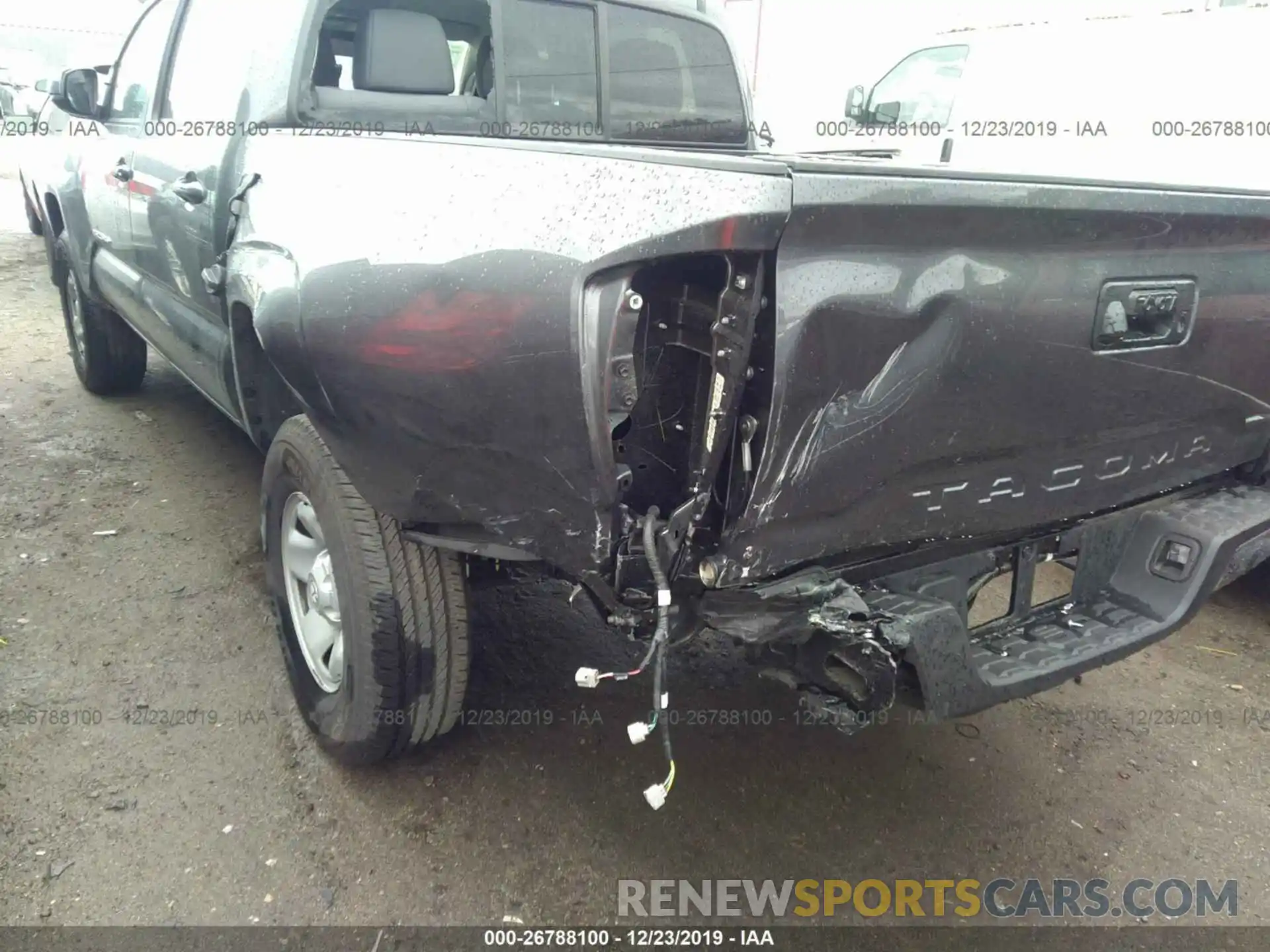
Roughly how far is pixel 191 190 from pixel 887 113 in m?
4.84

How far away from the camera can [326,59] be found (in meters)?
2.77

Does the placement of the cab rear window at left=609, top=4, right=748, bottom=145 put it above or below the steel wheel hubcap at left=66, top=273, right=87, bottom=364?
above

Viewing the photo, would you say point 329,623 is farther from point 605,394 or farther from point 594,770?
point 605,394

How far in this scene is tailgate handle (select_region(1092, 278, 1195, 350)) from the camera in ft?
5.86

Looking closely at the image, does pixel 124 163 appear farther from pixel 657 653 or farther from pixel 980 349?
pixel 980 349

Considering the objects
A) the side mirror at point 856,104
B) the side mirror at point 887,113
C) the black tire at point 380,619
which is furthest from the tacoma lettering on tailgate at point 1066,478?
the side mirror at point 856,104

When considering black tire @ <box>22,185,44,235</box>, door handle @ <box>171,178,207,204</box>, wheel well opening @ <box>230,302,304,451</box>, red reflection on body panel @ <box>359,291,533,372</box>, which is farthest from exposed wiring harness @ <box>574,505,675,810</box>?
black tire @ <box>22,185,44,235</box>

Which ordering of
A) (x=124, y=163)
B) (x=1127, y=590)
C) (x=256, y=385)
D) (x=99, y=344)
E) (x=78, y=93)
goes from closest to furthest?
1. (x=1127, y=590)
2. (x=256, y=385)
3. (x=124, y=163)
4. (x=78, y=93)
5. (x=99, y=344)

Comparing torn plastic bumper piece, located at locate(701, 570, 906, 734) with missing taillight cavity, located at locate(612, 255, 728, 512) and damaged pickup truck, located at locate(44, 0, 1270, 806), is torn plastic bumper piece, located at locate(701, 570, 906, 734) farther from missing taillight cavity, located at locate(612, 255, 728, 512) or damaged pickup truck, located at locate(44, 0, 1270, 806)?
missing taillight cavity, located at locate(612, 255, 728, 512)

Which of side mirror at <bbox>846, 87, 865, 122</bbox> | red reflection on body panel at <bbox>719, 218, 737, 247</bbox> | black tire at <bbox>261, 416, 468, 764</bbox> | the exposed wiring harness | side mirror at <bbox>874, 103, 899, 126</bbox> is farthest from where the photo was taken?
side mirror at <bbox>846, 87, 865, 122</bbox>

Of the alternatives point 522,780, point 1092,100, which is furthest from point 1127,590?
point 1092,100

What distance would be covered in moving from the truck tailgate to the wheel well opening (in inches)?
57.6

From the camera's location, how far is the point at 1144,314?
6.04ft

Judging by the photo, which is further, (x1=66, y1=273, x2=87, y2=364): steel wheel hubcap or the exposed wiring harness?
(x1=66, y1=273, x2=87, y2=364): steel wheel hubcap
